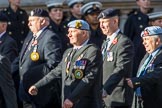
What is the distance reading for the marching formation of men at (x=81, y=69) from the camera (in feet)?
25.4

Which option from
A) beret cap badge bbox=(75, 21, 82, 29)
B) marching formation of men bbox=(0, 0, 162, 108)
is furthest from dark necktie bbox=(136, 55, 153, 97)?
beret cap badge bbox=(75, 21, 82, 29)

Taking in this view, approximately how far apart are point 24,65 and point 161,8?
15.4 feet

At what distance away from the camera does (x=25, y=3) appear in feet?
44.5

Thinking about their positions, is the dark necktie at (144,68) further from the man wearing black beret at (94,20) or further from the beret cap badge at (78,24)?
the man wearing black beret at (94,20)

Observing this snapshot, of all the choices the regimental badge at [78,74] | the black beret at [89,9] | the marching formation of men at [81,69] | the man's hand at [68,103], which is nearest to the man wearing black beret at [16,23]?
the black beret at [89,9]

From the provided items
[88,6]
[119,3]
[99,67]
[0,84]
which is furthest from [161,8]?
[0,84]

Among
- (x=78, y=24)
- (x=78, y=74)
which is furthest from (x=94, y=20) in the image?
(x=78, y=74)

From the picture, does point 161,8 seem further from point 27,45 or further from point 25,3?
point 27,45

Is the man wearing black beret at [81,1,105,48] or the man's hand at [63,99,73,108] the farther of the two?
the man wearing black beret at [81,1,105,48]

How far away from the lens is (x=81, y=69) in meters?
7.91

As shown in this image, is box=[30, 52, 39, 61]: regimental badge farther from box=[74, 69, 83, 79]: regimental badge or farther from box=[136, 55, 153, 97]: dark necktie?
box=[136, 55, 153, 97]: dark necktie

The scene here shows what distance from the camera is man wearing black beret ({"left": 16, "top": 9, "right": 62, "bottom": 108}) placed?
8664 mm

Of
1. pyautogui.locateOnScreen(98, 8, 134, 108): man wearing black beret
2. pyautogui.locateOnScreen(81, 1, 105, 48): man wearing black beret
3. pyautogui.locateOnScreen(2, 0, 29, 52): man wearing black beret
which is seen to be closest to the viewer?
pyautogui.locateOnScreen(98, 8, 134, 108): man wearing black beret

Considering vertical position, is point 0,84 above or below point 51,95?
above
